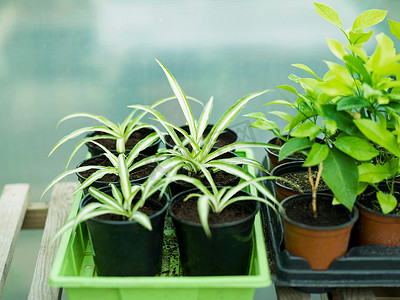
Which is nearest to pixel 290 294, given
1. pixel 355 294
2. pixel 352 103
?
pixel 355 294

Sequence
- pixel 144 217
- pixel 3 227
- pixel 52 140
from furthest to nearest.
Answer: pixel 52 140
pixel 3 227
pixel 144 217

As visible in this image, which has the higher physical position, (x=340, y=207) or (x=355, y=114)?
(x=355, y=114)

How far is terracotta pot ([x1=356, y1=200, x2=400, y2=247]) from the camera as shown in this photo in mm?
892

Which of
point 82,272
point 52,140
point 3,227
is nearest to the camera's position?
point 82,272

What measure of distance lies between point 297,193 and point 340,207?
132mm

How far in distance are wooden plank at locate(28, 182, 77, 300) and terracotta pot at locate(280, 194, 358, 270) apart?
51cm

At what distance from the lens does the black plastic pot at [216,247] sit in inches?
33.8

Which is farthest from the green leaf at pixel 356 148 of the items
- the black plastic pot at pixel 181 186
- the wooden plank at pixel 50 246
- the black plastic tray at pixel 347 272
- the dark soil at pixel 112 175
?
the wooden plank at pixel 50 246

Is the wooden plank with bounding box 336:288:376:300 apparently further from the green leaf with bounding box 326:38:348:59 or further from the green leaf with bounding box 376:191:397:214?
the green leaf with bounding box 326:38:348:59

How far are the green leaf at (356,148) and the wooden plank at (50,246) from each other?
25.3 inches

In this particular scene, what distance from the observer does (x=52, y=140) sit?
1546 millimetres

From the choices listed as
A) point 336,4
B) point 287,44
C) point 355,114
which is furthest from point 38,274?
point 336,4

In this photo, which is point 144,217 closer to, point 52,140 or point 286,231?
point 286,231

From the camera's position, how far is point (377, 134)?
32.7 inches
